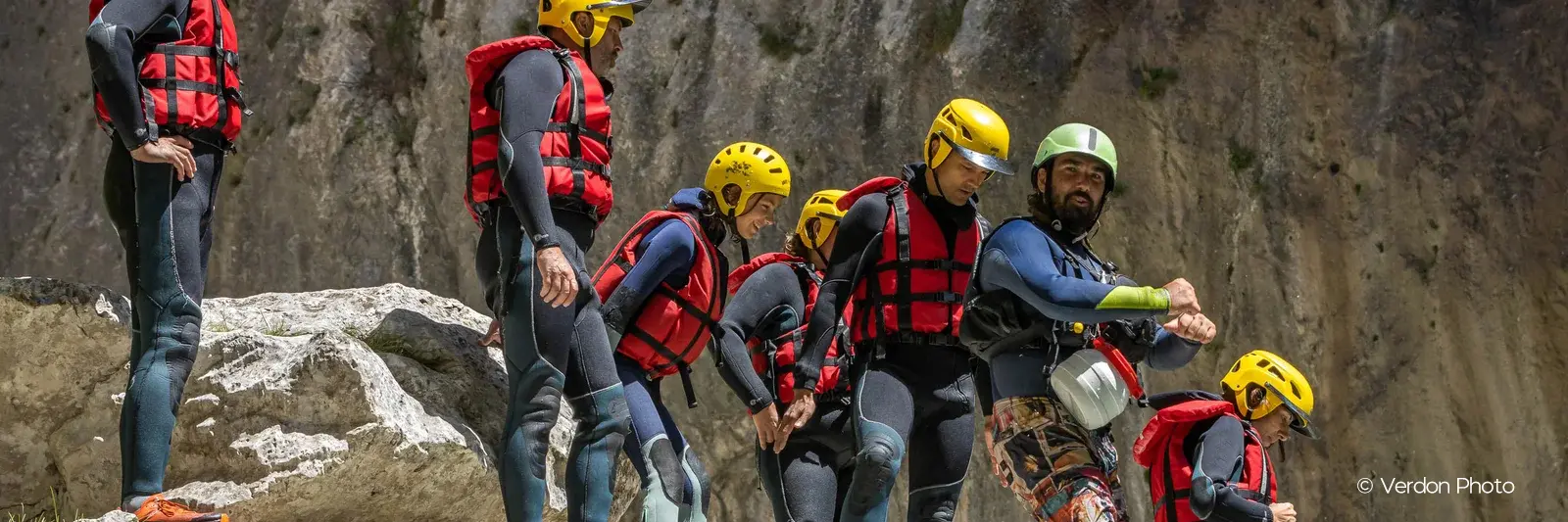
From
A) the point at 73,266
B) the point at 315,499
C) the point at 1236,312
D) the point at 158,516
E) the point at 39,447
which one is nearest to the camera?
the point at 158,516

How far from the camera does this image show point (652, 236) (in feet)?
17.3

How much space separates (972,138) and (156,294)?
266 cm

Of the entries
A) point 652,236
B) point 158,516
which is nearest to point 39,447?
point 158,516

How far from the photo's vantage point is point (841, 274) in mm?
→ 5273

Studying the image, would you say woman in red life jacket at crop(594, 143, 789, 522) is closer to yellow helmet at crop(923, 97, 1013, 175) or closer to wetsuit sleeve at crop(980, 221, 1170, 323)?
yellow helmet at crop(923, 97, 1013, 175)

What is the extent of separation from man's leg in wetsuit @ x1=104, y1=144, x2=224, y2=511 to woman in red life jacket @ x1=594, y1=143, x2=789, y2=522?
1.31 metres

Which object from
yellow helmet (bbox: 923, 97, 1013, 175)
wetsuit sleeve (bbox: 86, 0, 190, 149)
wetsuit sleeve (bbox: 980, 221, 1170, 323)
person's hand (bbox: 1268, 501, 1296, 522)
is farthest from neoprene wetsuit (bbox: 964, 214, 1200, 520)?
wetsuit sleeve (bbox: 86, 0, 190, 149)

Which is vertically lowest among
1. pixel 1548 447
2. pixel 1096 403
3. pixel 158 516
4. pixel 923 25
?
pixel 1548 447

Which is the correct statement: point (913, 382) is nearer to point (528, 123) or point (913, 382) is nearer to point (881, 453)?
point (881, 453)

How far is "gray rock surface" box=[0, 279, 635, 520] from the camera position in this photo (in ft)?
17.0

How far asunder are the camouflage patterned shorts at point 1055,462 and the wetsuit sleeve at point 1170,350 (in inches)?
13.9

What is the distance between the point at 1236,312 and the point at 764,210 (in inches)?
168

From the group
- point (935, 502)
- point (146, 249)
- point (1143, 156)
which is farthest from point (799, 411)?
point (1143, 156)

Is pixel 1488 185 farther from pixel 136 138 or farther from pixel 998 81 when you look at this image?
pixel 136 138
